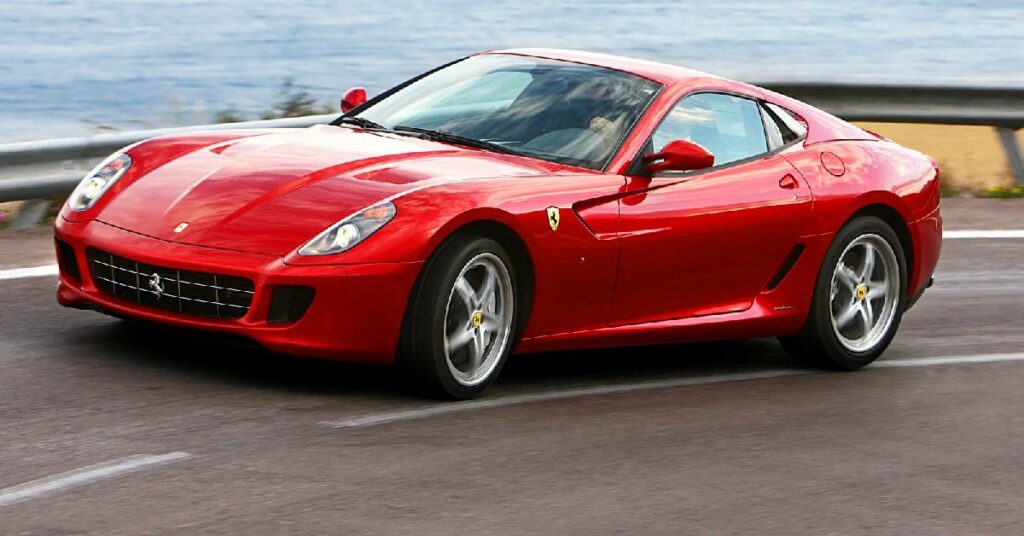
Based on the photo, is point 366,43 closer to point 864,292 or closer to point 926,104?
point 926,104

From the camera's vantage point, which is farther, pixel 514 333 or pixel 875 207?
pixel 875 207

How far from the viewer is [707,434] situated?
6.55 metres

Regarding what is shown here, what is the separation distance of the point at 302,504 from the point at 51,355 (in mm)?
2185

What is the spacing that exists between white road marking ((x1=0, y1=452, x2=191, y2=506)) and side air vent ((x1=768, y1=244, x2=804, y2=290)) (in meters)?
3.11

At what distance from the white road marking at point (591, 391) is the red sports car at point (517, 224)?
3.4 inches

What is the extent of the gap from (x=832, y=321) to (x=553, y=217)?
74.2 inches

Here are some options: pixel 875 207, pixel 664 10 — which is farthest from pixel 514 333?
pixel 664 10

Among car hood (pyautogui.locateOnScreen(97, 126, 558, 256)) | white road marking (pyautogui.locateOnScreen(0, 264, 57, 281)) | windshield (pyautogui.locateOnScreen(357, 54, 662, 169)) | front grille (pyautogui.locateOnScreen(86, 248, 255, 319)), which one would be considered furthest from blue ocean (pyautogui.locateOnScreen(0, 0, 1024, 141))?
front grille (pyautogui.locateOnScreen(86, 248, 255, 319))

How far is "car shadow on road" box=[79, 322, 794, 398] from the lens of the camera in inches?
264

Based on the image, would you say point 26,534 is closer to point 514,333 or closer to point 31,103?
point 514,333

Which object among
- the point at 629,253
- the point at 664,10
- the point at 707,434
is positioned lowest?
the point at 664,10

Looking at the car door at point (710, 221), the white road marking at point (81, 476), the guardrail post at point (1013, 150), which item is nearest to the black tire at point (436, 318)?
the car door at point (710, 221)

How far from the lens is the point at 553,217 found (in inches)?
266

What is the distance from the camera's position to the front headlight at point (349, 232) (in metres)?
6.25
